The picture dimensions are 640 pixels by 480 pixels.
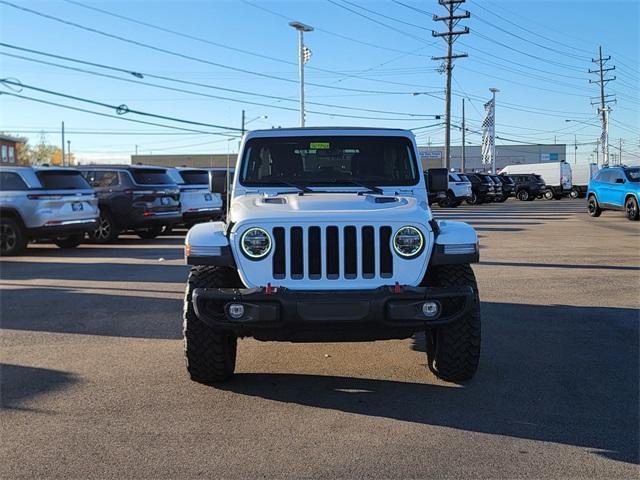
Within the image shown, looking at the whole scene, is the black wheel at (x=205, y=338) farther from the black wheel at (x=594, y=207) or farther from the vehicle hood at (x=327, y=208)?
the black wheel at (x=594, y=207)

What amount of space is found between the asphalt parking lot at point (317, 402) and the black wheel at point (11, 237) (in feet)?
17.7

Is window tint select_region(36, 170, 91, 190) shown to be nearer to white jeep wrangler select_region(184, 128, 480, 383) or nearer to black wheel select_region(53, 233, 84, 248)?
black wheel select_region(53, 233, 84, 248)

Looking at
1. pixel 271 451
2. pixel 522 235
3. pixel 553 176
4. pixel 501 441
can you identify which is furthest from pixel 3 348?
pixel 553 176

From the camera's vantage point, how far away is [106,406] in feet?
14.9

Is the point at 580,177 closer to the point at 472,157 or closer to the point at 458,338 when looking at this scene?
the point at 458,338

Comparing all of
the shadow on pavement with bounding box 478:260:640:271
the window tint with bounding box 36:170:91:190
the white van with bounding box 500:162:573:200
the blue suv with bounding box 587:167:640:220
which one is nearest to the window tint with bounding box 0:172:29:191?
the window tint with bounding box 36:170:91:190

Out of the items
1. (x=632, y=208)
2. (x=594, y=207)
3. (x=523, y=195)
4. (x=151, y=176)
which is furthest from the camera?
(x=523, y=195)

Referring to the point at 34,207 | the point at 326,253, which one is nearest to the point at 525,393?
the point at 326,253

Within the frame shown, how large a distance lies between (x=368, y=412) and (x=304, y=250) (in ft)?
3.88

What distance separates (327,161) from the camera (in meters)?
5.98

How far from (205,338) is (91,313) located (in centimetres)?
341

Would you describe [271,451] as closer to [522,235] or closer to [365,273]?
[365,273]

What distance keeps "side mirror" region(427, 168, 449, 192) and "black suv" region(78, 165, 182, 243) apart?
34.8 feet

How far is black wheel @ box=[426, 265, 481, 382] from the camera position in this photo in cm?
468
